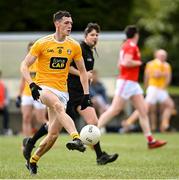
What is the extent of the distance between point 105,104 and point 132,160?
11628mm

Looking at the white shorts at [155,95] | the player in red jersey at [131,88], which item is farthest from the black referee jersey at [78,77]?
the white shorts at [155,95]

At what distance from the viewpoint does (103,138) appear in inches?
859

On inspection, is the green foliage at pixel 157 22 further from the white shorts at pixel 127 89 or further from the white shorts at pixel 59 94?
the white shorts at pixel 59 94

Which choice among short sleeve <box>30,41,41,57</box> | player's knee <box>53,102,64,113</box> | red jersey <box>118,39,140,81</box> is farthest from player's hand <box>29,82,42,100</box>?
red jersey <box>118,39,140,81</box>

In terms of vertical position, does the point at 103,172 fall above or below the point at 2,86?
above

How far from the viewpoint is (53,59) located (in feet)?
39.9

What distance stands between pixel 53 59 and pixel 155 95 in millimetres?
12876

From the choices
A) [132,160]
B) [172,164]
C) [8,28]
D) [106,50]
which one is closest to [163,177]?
[172,164]

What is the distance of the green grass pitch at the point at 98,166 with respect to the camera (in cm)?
1181

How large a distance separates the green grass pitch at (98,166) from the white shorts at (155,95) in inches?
210

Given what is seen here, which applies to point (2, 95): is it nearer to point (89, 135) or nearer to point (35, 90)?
point (89, 135)

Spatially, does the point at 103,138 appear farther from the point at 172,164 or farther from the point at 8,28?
the point at 8,28

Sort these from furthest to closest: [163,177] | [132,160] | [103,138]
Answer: [103,138] < [132,160] < [163,177]

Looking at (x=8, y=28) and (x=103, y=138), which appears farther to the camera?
(x=8, y=28)
